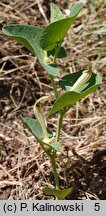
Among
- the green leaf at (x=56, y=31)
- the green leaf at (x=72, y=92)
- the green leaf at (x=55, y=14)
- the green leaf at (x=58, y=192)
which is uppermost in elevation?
the green leaf at (x=55, y=14)

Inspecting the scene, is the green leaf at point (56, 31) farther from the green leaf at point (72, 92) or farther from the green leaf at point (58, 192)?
the green leaf at point (58, 192)

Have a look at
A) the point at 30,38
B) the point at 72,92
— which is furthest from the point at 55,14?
the point at 72,92

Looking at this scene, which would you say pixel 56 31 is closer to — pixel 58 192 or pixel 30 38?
pixel 30 38

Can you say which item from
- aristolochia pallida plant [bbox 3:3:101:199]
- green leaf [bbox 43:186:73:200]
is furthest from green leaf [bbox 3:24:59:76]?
green leaf [bbox 43:186:73:200]

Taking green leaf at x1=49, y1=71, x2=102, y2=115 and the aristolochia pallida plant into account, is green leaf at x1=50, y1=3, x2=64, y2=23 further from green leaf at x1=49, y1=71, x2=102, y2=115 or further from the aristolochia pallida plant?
green leaf at x1=49, y1=71, x2=102, y2=115

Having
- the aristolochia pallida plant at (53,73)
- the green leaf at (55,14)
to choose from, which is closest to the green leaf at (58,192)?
the aristolochia pallida plant at (53,73)

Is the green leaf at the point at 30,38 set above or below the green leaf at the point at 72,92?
above

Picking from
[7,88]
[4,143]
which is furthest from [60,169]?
[7,88]
